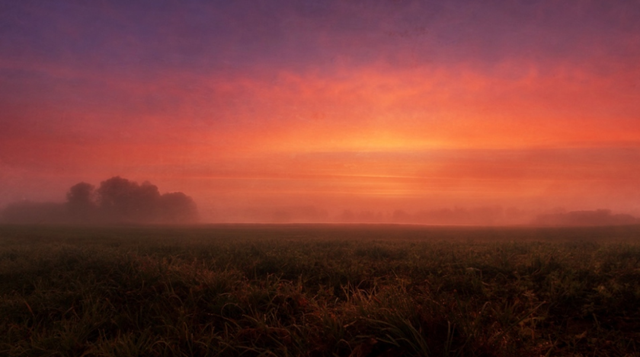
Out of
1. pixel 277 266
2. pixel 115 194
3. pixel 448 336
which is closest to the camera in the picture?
pixel 448 336

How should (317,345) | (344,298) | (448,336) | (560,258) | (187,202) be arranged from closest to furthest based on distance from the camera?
(448,336) → (317,345) → (344,298) → (560,258) → (187,202)

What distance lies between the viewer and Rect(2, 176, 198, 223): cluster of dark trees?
271ft

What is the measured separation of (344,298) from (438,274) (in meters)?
2.13

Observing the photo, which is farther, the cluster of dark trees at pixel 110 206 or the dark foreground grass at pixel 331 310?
the cluster of dark trees at pixel 110 206

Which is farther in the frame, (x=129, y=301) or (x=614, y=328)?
(x=129, y=301)

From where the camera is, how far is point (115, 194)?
276ft

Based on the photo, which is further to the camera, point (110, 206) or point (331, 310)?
point (110, 206)

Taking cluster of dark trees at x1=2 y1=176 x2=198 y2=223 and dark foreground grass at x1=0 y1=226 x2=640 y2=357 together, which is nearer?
dark foreground grass at x1=0 y1=226 x2=640 y2=357

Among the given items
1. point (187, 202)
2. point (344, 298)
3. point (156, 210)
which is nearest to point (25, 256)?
point (344, 298)

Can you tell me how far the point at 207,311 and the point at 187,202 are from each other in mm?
95395

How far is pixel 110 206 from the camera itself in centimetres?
8381

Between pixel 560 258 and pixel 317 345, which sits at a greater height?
pixel 560 258

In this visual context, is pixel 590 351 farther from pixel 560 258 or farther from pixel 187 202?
pixel 187 202

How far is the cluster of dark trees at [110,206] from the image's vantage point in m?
82.8
